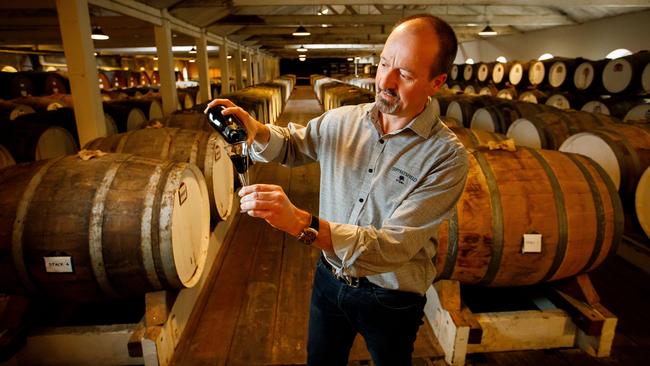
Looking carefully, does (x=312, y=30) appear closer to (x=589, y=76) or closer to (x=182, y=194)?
(x=589, y=76)

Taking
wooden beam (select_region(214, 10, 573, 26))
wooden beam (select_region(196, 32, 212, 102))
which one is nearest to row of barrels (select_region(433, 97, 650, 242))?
wooden beam (select_region(214, 10, 573, 26))

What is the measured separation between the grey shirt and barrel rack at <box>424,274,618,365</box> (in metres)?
1.14

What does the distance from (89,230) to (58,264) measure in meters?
0.25

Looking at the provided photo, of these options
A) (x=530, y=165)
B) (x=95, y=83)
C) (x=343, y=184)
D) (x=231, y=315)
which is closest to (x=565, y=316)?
(x=530, y=165)

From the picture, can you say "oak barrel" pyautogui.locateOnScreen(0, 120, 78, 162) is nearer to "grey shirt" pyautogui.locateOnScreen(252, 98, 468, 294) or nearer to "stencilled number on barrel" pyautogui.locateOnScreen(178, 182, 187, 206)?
"stencilled number on barrel" pyautogui.locateOnScreen(178, 182, 187, 206)

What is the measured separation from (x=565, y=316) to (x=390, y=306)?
70.1 inches

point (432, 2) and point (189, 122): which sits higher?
point (432, 2)

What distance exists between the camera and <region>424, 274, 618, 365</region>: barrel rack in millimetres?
2344

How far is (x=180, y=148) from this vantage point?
3.34m

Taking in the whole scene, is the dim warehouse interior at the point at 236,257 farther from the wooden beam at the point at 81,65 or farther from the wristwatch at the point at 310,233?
the wristwatch at the point at 310,233

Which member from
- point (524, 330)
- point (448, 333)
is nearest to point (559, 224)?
point (524, 330)

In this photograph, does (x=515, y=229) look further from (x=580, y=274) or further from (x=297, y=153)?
(x=297, y=153)

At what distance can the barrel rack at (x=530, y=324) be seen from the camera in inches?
92.3

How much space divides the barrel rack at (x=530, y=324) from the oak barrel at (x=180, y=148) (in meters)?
2.06
